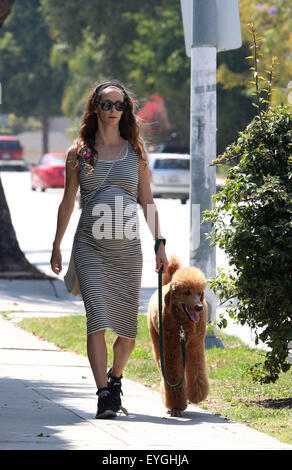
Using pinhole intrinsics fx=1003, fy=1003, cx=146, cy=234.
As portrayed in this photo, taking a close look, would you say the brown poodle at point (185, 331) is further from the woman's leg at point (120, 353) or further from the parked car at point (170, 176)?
the parked car at point (170, 176)

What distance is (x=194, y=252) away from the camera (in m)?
8.91

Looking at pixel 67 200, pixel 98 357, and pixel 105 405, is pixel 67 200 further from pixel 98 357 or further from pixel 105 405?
pixel 105 405

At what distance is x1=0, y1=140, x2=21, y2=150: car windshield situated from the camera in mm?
64062

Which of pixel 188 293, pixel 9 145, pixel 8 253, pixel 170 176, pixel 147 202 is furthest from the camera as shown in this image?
pixel 9 145

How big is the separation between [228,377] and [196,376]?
4.65ft

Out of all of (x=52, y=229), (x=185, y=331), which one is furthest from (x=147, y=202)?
(x=52, y=229)

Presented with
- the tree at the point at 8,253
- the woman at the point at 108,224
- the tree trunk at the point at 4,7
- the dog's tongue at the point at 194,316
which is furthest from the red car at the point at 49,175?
the dog's tongue at the point at 194,316

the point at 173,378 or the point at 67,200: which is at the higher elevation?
the point at 67,200

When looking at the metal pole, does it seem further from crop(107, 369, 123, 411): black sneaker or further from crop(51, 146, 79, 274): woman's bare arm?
crop(107, 369, 123, 411): black sneaker

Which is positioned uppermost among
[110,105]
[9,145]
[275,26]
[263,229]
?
[275,26]

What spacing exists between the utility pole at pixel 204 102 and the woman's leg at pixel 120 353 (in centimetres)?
257

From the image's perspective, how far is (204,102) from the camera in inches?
352

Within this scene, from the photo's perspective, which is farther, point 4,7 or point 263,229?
point 4,7
